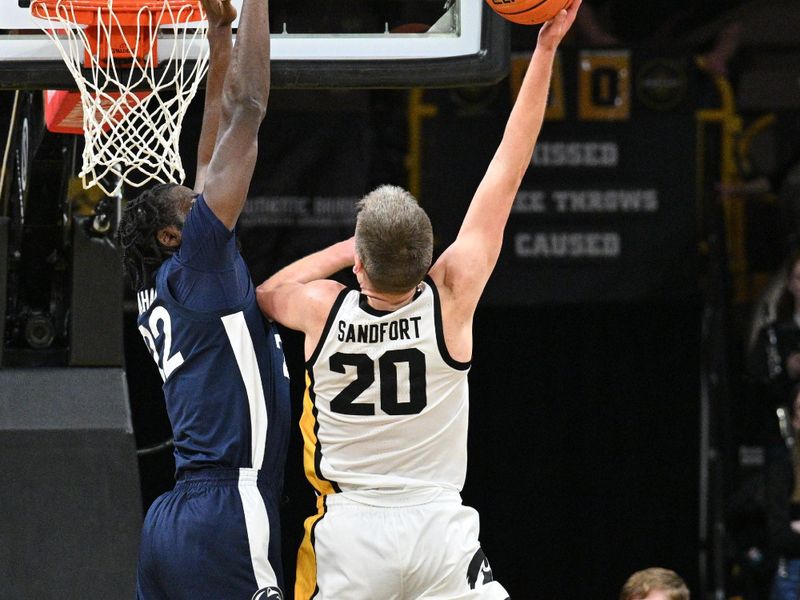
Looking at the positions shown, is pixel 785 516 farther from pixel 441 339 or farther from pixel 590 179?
pixel 441 339

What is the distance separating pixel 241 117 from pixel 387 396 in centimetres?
86

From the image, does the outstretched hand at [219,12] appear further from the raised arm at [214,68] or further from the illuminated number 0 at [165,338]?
the illuminated number 0 at [165,338]

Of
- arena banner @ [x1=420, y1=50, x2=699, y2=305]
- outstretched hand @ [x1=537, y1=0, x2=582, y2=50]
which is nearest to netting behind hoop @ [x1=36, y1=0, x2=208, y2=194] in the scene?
outstretched hand @ [x1=537, y1=0, x2=582, y2=50]

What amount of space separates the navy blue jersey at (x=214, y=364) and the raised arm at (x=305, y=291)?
0.08 m

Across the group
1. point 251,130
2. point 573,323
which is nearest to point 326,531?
point 251,130

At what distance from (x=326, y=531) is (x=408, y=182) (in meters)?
4.85

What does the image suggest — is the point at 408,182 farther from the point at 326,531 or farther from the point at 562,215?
the point at 326,531

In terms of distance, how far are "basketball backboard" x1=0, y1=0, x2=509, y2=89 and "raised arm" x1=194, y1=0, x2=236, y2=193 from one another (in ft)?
0.78

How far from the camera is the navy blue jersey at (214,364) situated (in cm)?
403

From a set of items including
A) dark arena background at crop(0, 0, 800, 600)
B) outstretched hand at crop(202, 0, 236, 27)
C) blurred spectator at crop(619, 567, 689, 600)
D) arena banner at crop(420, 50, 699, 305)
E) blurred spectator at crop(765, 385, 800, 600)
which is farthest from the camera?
arena banner at crop(420, 50, 699, 305)

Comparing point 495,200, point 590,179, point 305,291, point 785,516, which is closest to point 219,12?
point 305,291

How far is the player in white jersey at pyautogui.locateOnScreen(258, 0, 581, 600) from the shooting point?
3.80 m

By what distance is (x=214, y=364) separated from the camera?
159 inches

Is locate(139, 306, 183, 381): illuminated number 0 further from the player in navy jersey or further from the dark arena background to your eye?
the dark arena background
